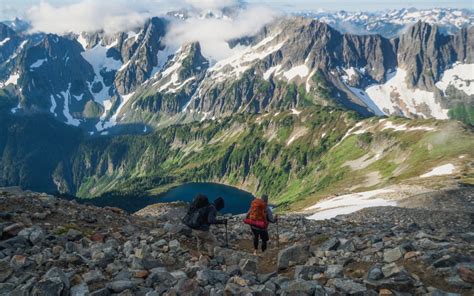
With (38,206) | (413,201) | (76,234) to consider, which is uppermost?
(38,206)

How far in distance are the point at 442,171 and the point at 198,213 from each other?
138391 mm

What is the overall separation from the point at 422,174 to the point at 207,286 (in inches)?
5811

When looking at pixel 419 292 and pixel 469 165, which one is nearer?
pixel 419 292

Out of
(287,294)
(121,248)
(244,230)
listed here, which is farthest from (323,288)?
(244,230)

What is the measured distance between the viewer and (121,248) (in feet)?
68.7

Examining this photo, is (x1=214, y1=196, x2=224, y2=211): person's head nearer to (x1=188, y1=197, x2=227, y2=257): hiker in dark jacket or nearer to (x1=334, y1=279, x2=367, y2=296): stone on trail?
(x1=188, y1=197, x2=227, y2=257): hiker in dark jacket

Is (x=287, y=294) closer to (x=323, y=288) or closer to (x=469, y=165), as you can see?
(x=323, y=288)

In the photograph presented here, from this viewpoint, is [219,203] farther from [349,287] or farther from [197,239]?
[349,287]

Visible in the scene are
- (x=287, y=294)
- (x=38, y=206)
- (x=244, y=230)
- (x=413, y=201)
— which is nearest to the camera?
(x=287, y=294)

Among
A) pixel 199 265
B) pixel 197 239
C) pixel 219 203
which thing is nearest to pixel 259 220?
pixel 219 203

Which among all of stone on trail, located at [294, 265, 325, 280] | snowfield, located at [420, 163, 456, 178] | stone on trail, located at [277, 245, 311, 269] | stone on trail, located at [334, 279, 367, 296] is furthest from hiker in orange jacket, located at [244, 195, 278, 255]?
snowfield, located at [420, 163, 456, 178]

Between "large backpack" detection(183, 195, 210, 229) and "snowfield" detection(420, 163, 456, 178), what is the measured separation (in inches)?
5105

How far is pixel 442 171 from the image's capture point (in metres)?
145

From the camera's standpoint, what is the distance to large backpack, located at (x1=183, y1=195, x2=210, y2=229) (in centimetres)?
2452
